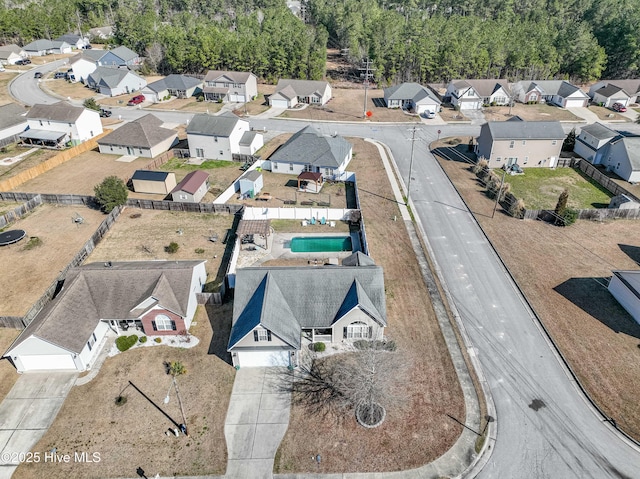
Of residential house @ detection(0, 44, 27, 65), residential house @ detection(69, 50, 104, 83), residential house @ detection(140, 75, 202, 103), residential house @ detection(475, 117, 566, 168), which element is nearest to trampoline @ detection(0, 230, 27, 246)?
residential house @ detection(140, 75, 202, 103)

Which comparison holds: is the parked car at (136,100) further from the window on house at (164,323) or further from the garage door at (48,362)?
the garage door at (48,362)

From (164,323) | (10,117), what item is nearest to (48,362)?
(164,323)

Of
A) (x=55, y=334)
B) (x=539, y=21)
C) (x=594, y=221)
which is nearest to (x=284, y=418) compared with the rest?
(x=55, y=334)

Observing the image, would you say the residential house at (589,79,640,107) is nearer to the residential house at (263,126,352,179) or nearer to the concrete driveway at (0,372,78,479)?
the residential house at (263,126,352,179)

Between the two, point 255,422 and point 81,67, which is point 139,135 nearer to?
point 255,422

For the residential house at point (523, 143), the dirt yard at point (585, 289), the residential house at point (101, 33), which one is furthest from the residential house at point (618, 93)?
the residential house at point (101, 33)

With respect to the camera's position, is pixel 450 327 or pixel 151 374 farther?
pixel 450 327

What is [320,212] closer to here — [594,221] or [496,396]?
[496,396]

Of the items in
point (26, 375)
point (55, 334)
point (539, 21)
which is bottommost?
point (26, 375)
